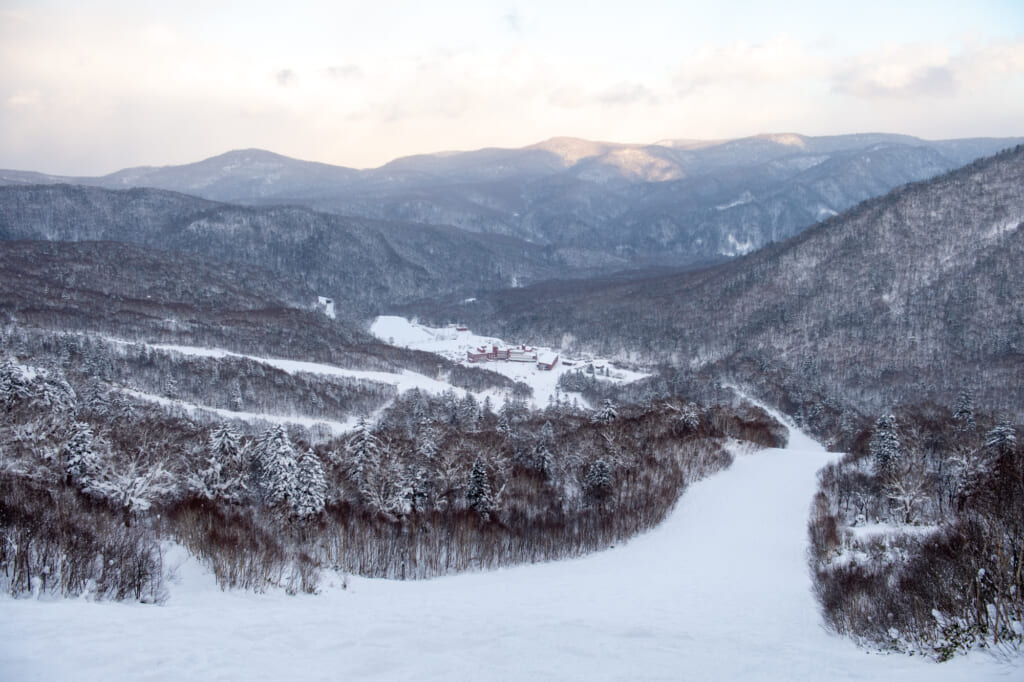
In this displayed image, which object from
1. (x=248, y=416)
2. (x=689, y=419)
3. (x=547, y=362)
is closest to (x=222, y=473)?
(x=689, y=419)

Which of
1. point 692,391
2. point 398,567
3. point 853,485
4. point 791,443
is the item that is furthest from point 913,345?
point 398,567

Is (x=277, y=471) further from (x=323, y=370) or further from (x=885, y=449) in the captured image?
(x=323, y=370)

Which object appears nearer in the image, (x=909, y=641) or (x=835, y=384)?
(x=909, y=641)

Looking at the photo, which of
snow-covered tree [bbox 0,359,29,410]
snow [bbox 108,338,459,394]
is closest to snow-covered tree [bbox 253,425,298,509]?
snow-covered tree [bbox 0,359,29,410]

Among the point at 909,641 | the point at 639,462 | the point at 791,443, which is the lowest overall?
the point at 791,443

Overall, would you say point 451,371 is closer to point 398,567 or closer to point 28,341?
point 28,341

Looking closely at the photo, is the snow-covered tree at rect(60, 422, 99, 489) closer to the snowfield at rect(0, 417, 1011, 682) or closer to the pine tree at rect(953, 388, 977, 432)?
the snowfield at rect(0, 417, 1011, 682)
